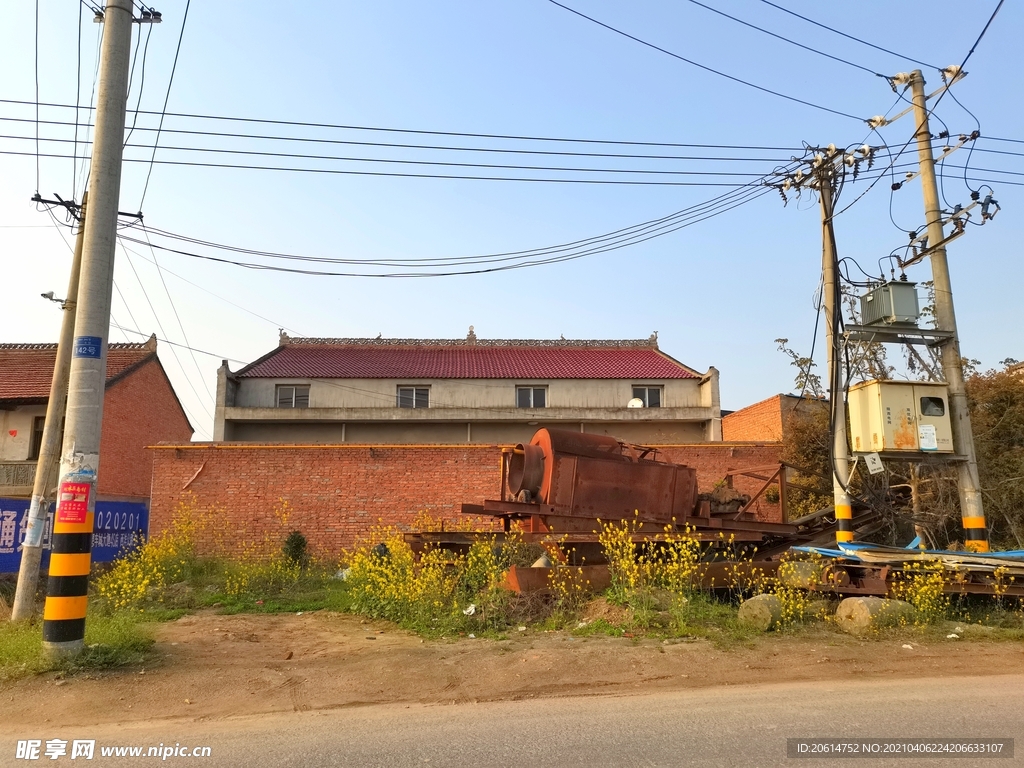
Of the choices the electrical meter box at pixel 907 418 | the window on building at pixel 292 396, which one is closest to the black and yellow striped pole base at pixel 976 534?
the electrical meter box at pixel 907 418

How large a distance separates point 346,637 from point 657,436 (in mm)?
20128

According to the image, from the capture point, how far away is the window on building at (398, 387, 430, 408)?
27.6m

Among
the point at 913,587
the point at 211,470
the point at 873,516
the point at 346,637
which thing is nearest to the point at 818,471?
the point at 873,516

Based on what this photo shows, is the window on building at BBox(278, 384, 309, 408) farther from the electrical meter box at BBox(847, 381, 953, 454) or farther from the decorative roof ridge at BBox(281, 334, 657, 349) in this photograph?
the electrical meter box at BBox(847, 381, 953, 454)

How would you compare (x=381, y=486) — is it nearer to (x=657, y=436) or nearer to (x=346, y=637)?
(x=346, y=637)

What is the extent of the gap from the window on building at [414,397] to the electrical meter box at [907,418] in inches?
744

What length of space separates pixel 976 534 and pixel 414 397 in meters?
20.4

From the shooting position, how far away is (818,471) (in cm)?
1538

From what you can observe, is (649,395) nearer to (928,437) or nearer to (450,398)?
(450,398)

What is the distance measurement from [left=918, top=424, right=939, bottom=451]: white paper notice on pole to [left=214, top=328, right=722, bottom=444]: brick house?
15.7 m

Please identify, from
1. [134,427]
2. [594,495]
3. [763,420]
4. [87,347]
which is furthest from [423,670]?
[134,427]

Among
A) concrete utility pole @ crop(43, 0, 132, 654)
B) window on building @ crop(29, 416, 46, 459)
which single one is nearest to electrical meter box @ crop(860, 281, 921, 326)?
concrete utility pole @ crop(43, 0, 132, 654)

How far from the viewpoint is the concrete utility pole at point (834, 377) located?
10.8m

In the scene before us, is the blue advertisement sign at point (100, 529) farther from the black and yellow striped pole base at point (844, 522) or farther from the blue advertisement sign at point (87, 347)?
the black and yellow striped pole base at point (844, 522)
